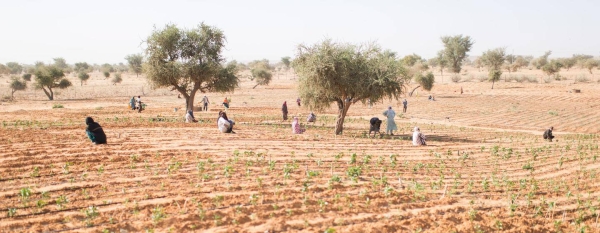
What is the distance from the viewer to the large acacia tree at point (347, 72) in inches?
819

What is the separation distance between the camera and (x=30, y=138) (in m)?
16.5

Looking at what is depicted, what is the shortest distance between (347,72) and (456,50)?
7608cm

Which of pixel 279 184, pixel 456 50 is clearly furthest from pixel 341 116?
pixel 456 50

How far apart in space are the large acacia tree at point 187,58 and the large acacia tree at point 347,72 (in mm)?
9238

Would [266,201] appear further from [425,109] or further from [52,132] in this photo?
[425,109]

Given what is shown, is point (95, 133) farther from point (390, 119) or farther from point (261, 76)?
point (261, 76)

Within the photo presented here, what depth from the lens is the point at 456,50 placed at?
90625mm

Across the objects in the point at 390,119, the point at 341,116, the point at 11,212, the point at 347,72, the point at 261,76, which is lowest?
the point at 11,212

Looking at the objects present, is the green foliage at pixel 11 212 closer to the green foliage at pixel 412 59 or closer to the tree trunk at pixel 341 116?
the tree trunk at pixel 341 116

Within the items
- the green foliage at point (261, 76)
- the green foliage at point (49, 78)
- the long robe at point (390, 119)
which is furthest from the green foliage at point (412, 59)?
the long robe at point (390, 119)

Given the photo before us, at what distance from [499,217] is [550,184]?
355 cm

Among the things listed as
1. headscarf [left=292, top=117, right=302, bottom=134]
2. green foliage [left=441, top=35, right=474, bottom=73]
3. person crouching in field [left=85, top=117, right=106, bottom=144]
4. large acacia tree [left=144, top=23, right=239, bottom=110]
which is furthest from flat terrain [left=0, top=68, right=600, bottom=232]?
green foliage [left=441, top=35, right=474, bottom=73]

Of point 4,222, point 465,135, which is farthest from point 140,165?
point 465,135

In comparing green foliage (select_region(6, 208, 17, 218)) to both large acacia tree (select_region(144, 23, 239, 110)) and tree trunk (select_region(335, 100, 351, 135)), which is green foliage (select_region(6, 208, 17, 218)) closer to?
tree trunk (select_region(335, 100, 351, 135))
